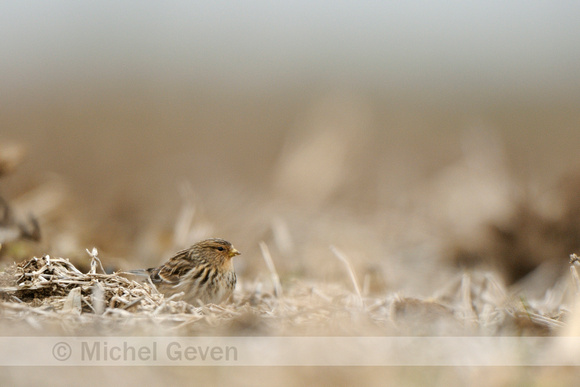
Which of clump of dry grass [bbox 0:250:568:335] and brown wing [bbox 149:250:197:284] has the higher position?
clump of dry grass [bbox 0:250:568:335]

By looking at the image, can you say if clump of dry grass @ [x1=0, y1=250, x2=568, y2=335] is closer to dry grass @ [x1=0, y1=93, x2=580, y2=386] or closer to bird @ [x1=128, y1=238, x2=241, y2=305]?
dry grass @ [x1=0, y1=93, x2=580, y2=386]

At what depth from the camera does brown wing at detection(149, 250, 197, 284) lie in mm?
4395

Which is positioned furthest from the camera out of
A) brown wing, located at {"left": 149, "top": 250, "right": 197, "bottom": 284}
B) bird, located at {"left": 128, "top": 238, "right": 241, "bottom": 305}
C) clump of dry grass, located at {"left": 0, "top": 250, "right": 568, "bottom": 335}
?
brown wing, located at {"left": 149, "top": 250, "right": 197, "bottom": 284}

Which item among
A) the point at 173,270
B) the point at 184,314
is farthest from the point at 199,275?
the point at 184,314

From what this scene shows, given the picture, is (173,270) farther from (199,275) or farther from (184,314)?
(184,314)

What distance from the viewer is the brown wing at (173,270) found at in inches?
173

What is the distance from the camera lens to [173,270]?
4.47 meters

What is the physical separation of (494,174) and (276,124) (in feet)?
26.1

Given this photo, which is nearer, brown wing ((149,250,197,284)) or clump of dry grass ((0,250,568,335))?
clump of dry grass ((0,250,568,335))

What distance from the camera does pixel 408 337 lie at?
3.02 m

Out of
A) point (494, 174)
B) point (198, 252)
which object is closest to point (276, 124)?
point (494, 174)

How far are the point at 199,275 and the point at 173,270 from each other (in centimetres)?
21

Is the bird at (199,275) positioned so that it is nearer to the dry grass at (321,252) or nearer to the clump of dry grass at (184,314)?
the dry grass at (321,252)

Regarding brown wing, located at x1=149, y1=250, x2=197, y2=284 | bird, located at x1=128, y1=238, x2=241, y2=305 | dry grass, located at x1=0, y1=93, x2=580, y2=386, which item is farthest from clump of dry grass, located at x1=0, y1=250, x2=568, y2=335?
brown wing, located at x1=149, y1=250, x2=197, y2=284
